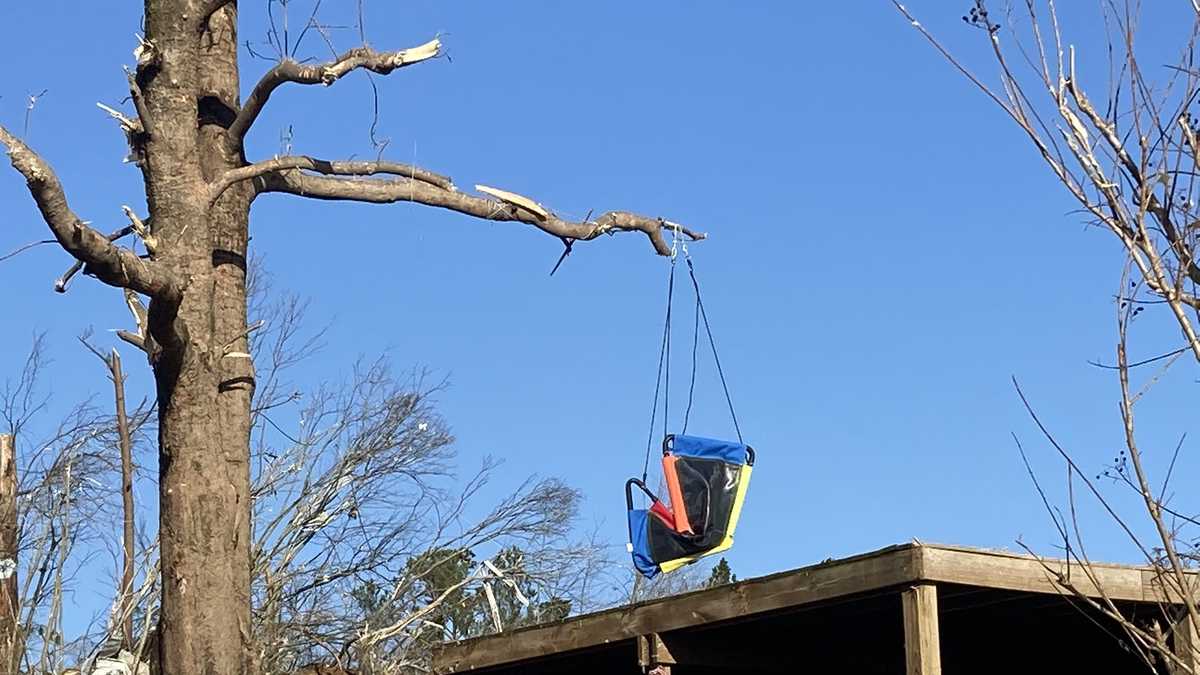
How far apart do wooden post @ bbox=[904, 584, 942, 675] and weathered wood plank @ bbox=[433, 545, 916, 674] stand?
8 cm

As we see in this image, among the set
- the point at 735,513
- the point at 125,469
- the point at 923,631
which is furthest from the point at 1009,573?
the point at 125,469

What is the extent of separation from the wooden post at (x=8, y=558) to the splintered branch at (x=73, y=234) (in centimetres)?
292

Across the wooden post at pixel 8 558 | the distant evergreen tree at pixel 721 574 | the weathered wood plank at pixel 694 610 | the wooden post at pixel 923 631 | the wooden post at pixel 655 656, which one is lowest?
the wooden post at pixel 923 631

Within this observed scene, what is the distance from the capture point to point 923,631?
648 cm

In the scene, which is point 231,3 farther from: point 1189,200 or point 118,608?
point 1189,200

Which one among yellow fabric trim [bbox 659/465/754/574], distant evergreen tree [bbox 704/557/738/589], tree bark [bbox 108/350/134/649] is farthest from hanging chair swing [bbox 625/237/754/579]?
distant evergreen tree [bbox 704/557/738/589]

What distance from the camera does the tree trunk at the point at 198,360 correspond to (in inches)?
267

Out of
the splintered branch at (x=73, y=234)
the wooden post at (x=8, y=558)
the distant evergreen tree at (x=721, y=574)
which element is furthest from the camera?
the distant evergreen tree at (x=721, y=574)

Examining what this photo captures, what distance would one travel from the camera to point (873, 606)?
7.86 meters

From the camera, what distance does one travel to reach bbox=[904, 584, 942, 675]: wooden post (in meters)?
6.48

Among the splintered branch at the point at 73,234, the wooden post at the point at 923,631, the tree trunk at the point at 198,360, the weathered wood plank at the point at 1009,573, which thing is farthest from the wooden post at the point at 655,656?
the splintered branch at the point at 73,234

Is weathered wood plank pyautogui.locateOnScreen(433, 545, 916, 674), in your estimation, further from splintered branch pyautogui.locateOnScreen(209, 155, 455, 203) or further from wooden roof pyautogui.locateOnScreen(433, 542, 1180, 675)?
splintered branch pyautogui.locateOnScreen(209, 155, 455, 203)

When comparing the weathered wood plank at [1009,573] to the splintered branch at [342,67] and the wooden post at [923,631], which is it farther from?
the splintered branch at [342,67]

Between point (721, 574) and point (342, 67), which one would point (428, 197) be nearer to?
point (342, 67)
